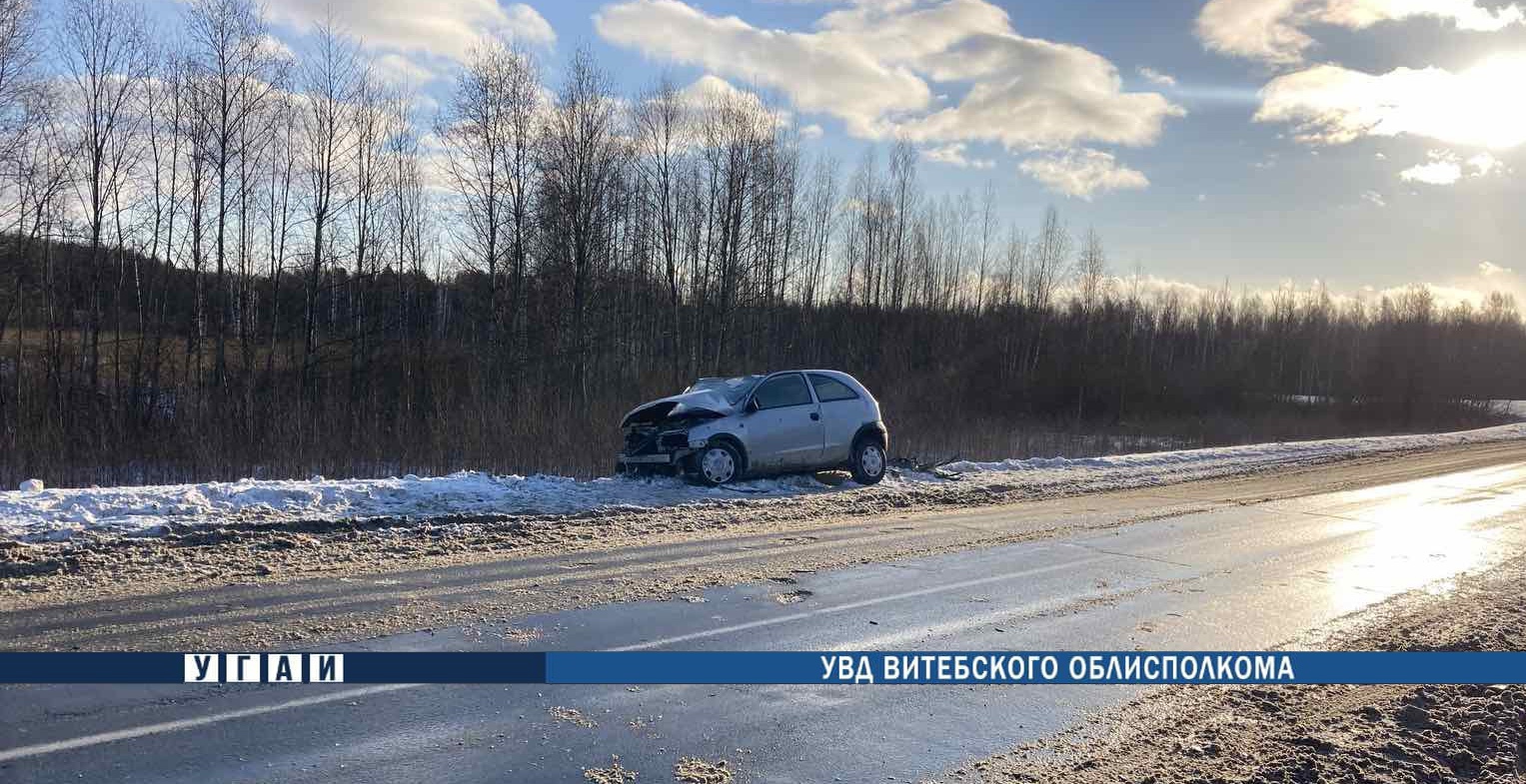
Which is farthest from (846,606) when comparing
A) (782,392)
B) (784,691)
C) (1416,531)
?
(1416,531)

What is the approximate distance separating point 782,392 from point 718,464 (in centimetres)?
163

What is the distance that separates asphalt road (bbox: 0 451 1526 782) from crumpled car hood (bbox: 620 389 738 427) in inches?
157

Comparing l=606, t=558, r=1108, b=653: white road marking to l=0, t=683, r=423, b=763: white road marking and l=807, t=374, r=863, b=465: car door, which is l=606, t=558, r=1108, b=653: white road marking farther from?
l=807, t=374, r=863, b=465: car door

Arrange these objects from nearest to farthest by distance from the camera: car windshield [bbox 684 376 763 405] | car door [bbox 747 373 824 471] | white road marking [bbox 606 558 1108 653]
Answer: white road marking [bbox 606 558 1108 653] < car door [bbox 747 373 824 471] < car windshield [bbox 684 376 763 405]

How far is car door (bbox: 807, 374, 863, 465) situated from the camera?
14125 millimetres

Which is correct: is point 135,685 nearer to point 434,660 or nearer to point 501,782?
point 434,660

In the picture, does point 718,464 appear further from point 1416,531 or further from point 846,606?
point 1416,531

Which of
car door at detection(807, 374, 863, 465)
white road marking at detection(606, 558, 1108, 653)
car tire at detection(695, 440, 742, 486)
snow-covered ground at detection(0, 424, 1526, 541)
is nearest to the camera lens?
white road marking at detection(606, 558, 1108, 653)

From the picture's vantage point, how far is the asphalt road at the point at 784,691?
12.8 ft

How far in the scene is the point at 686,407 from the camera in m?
13.2

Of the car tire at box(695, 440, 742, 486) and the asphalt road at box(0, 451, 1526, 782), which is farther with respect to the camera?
the car tire at box(695, 440, 742, 486)

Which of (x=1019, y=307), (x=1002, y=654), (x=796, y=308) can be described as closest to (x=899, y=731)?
(x=1002, y=654)

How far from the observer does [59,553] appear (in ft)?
25.0

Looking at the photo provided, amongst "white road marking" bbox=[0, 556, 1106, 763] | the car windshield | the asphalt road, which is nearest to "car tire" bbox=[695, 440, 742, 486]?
the car windshield
